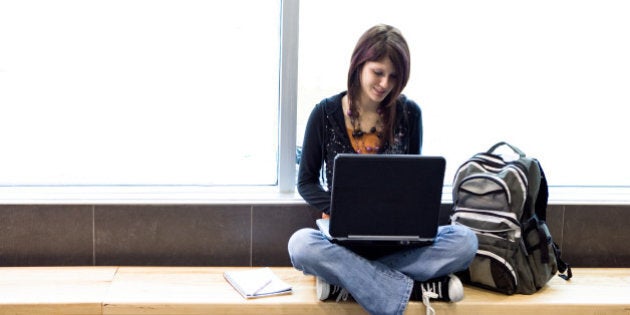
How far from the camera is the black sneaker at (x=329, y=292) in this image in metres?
2.44

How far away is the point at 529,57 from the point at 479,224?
83cm

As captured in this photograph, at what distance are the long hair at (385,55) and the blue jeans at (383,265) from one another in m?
0.43

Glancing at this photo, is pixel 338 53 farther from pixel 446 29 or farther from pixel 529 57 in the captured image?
pixel 529 57

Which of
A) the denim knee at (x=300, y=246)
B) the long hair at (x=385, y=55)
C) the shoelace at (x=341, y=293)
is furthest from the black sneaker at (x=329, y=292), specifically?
the long hair at (x=385, y=55)

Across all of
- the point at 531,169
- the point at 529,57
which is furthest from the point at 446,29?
the point at 531,169

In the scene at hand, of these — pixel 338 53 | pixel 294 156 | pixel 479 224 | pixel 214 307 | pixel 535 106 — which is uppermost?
pixel 338 53

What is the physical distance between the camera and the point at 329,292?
2.45 metres

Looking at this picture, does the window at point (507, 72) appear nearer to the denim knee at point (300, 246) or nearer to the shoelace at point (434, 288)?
the denim knee at point (300, 246)

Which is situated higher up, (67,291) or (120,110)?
(120,110)

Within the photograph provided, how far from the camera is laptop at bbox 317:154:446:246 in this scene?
88.1 inches

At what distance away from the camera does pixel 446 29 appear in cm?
295

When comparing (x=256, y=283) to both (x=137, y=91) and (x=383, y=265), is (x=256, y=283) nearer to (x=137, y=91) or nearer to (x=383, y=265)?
(x=383, y=265)

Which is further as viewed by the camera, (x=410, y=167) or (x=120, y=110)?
(x=120, y=110)

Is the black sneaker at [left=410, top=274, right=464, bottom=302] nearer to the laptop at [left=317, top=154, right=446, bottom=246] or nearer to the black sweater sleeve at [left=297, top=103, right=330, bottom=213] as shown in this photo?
the laptop at [left=317, top=154, right=446, bottom=246]
